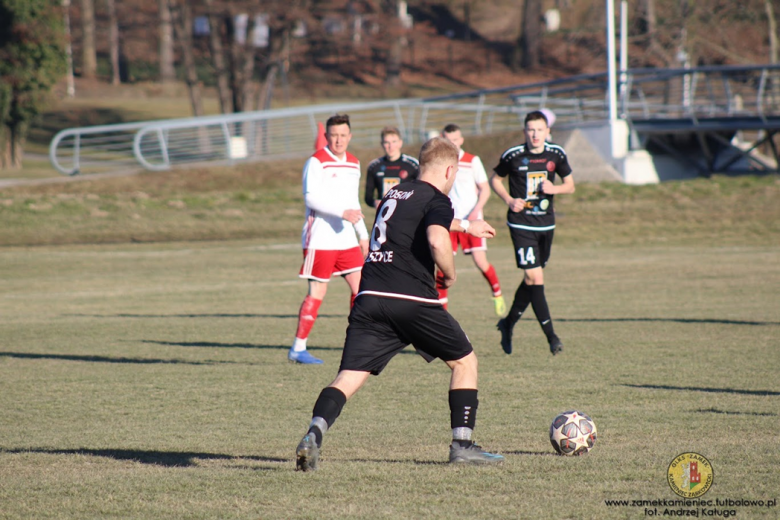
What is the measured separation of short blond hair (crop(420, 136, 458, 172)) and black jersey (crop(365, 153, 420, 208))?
5788 millimetres

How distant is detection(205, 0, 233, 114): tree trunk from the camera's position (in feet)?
116

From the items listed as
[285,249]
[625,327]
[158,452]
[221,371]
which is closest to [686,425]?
[158,452]

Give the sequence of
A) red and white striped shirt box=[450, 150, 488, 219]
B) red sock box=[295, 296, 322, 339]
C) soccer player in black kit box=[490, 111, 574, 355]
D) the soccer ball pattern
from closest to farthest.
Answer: the soccer ball pattern, red sock box=[295, 296, 322, 339], soccer player in black kit box=[490, 111, 574, 355], red and white striped shirt box=[450, 150, 488, 219]

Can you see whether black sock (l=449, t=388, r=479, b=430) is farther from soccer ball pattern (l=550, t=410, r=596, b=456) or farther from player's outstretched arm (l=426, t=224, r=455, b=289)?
player's outstretched arm (l=426, t=224, r=455, b=289)

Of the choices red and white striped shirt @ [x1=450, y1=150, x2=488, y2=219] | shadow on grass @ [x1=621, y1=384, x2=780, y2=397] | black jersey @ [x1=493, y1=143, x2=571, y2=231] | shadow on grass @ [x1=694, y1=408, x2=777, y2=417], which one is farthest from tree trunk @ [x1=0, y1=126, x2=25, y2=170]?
shadow on grass @ [x1=694, y1=408, x2=777, y2=417]

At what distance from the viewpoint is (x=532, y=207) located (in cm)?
962

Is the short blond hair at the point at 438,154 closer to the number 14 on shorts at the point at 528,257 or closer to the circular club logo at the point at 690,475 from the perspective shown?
the circular club logo at the point at 690,475

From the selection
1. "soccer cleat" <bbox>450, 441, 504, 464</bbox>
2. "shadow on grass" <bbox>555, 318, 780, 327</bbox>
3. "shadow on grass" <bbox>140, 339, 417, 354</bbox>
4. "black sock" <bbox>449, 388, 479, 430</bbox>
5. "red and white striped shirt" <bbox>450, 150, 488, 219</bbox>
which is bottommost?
"shadow on grass" <bbox>555, 318, 780, 327</bbox>

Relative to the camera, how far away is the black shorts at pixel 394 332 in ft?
17.3

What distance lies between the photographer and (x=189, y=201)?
88.7 feet

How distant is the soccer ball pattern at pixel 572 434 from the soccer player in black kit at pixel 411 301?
1.32ft

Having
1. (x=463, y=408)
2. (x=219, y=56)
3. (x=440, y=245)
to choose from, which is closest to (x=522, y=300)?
(x=463, y=408)

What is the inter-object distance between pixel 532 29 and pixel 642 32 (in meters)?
16.4

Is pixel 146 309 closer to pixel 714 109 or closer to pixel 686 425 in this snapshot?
pixel 686 425
